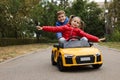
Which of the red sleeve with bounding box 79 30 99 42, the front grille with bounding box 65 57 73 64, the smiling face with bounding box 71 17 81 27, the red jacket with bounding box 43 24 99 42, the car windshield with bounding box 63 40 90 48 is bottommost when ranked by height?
the front grille with bounding box 65 57 73 64

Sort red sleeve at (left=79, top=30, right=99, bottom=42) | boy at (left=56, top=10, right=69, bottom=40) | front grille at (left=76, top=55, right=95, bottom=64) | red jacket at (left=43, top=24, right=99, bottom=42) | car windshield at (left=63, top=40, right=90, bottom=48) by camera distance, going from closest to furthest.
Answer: front grille at (left=76, top=55, right=95, bottom=64) → red sleeve at (left=79, top=30, right=99, bottom=42) → car windshield at (left=63, top=40, right=90, bottom=48) → red jacket at (left=43, top=24, right=99, bottom=42) → boy at (left=56, top=10, right=69, bottom=40)

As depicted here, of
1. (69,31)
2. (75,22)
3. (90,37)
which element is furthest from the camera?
(69,31)

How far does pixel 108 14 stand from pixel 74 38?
182 ft

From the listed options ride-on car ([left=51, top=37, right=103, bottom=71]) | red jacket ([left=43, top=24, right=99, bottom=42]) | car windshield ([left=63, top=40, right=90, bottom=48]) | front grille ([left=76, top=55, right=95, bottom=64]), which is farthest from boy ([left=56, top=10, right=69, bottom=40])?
front grille ([left=76, top=55, right=95, bottom=64])

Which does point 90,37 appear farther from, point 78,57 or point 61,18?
point 61,18

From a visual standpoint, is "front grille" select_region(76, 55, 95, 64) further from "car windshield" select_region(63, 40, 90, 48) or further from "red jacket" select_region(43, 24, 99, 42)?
"red jacket" select_region(43, 24, 99, 42)

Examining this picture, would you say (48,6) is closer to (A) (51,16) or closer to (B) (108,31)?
(A) (51,16)

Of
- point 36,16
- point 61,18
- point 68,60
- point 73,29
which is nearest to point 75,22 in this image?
point 73,29

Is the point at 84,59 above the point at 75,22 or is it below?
below

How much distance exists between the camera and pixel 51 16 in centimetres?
5891

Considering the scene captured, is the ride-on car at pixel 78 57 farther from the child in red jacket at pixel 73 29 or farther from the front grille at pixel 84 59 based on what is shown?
the child in red jacket at pixel 73 29

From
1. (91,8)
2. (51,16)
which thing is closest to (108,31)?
(91,8)

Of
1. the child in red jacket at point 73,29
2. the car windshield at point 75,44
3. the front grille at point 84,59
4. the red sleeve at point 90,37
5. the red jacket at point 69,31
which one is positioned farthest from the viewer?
the red jacket at point 69,31

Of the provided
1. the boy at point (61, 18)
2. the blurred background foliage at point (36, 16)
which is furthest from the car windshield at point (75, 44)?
the blurred background foliage at point (36, 16)
